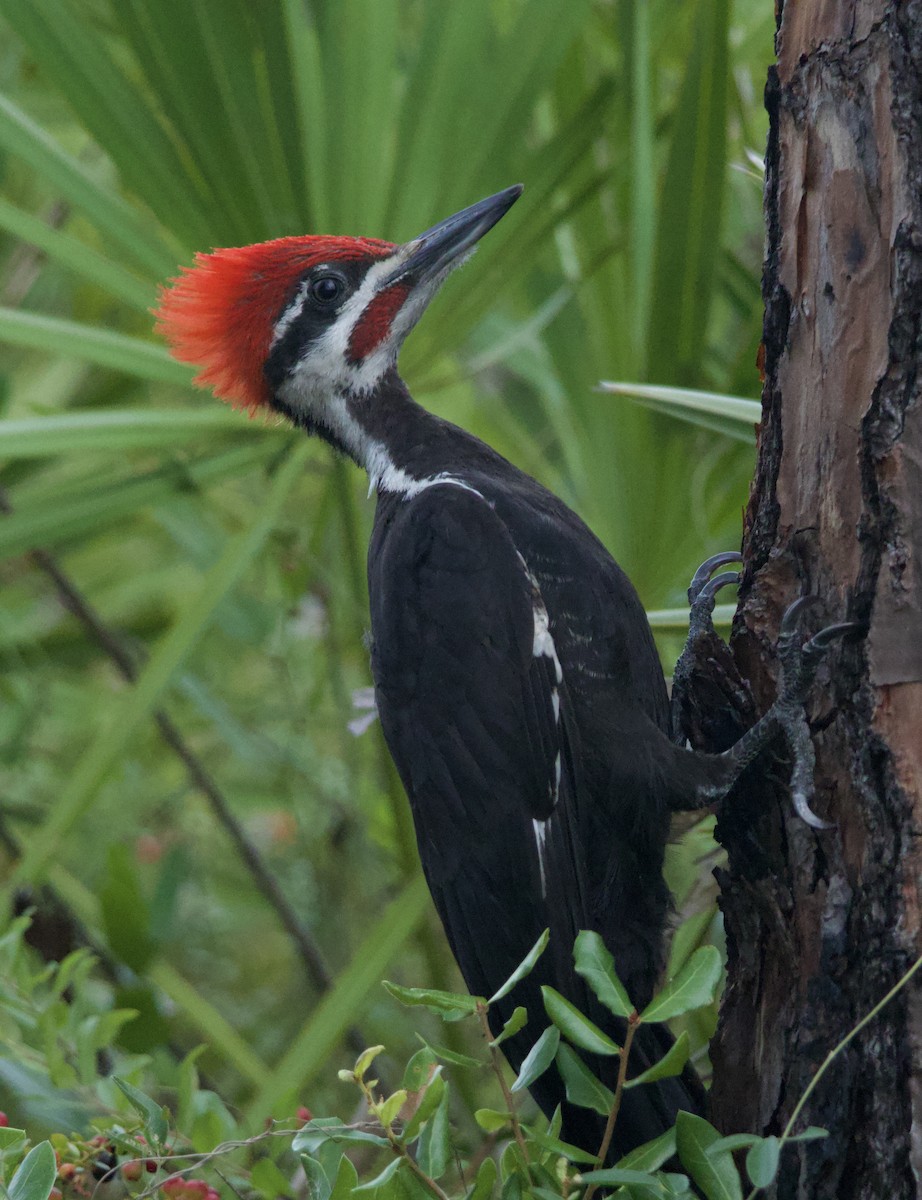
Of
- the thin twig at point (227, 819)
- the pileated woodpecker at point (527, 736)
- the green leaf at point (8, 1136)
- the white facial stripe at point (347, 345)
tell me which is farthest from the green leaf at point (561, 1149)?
the thin twig at point (227, 819)

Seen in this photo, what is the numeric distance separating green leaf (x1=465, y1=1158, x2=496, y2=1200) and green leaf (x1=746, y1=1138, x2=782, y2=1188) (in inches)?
7.7

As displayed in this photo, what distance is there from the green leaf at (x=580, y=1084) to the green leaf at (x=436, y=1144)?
0.10m

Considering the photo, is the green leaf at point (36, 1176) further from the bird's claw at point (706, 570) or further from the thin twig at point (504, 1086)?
the bird's claw at point (706, 570)

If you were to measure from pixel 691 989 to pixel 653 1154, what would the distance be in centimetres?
13

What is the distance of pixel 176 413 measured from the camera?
221cm

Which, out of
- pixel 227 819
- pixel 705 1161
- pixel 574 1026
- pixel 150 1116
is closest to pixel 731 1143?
pixel 705 1161

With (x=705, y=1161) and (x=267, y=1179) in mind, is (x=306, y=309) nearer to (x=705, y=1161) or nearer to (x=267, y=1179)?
(x=267, y=1179)

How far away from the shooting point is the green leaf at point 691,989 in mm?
997

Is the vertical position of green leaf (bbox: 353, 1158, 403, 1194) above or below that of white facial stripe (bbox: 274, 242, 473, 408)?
below

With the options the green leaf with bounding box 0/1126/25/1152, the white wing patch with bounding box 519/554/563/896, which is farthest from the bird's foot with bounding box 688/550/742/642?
the green leaf with bounding box 0/1126/25/1152

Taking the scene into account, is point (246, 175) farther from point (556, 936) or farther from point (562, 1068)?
point (562, 1068)

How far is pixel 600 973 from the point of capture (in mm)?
1021

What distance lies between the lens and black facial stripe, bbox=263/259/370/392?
226 centimetres

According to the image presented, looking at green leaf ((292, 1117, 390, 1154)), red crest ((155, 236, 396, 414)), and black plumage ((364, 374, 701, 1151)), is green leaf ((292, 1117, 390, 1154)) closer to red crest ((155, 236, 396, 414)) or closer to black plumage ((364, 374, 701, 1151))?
black plumage ((364, 374, 701, 1151))
